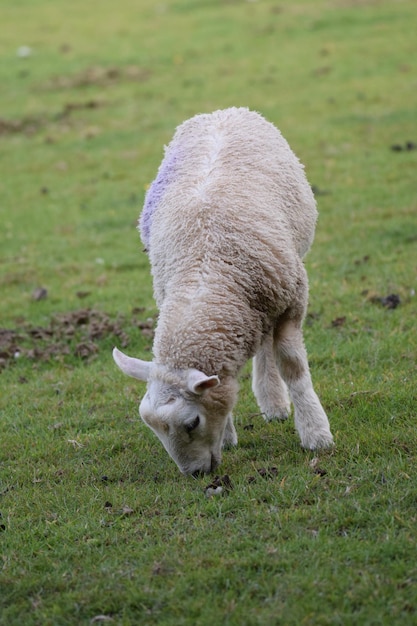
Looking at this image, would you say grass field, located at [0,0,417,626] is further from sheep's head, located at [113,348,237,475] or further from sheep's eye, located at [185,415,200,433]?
sheep's eye, located at [185,415,200,433]

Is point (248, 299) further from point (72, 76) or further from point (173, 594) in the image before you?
point (72, 76)

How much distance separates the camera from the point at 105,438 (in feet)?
22.0

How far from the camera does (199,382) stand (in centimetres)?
512

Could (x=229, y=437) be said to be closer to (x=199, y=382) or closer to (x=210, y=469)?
(x=210, y=469)

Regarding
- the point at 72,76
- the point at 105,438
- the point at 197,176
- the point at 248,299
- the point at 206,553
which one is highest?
the point at 197,176

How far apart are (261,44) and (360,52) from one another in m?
3.07

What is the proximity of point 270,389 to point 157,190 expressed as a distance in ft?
5.59

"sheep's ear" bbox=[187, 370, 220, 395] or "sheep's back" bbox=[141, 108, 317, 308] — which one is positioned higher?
"sheep's back" bbox=[141, 108, 317, 308]

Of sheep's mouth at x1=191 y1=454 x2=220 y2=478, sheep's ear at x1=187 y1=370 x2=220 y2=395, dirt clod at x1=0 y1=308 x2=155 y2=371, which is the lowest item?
dirt clod at x1=0 y1=308 x2=155 y2=371

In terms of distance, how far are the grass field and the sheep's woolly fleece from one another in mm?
886

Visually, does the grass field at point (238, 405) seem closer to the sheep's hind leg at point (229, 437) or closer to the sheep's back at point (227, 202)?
the sheep's hind leg at point (229, 437)

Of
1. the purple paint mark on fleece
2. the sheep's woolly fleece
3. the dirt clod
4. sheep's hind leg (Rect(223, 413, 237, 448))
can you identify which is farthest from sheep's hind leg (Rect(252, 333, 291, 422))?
the dirt clod

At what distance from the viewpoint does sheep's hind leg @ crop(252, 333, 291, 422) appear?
6773 millimetres

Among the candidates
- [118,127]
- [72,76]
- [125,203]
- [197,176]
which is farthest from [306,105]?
[197,176]
